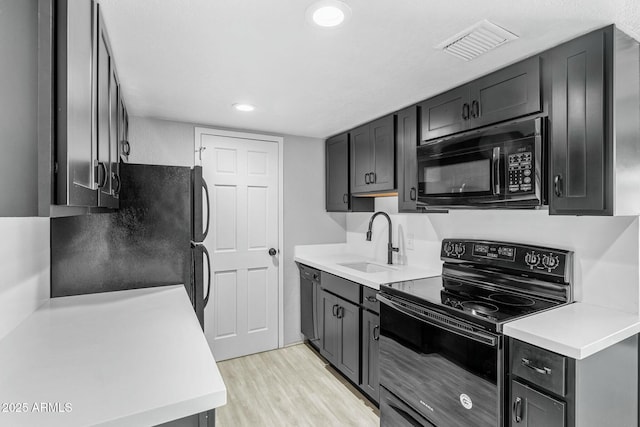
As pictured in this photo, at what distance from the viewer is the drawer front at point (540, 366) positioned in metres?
1.25

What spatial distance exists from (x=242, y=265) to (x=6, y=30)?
2.62m

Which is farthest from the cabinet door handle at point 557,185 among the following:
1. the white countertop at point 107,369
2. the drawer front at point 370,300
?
the white countertop at point 107,369

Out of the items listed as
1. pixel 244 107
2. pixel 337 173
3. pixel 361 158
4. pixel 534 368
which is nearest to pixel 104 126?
pixel 244 107

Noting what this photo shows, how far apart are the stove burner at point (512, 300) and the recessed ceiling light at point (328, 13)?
5.35 ft

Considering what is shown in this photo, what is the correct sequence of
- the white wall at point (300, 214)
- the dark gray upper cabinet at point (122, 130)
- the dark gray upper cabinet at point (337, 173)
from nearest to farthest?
the dark gray upper cabinet at point (122, 130)
the dark gray upper cabinet at point (337, 173)
the white wall at point (300, 214)

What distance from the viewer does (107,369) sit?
924 millimetres

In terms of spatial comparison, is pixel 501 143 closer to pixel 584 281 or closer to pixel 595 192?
pixel 595 192

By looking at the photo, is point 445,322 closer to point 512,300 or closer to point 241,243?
point 512,300

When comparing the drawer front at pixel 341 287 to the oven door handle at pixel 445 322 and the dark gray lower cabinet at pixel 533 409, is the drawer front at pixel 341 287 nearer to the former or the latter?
the oven door handle at pixel 445 322

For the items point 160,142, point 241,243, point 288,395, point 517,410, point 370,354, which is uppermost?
point 160,142

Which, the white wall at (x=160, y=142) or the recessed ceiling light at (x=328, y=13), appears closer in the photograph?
the recessed ceiling light at (x=328, y=13)

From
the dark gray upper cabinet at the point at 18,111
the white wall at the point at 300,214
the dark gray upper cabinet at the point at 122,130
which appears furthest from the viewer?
the white wall at the point at 300,214

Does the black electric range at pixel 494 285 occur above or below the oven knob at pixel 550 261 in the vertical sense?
below

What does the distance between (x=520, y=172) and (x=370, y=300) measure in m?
1.23
